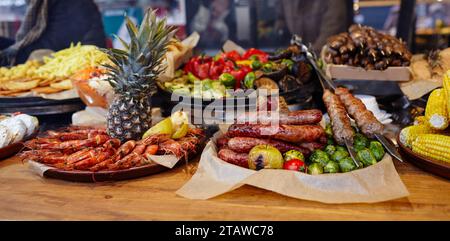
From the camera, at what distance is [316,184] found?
6.36ft

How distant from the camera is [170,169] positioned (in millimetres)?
2416

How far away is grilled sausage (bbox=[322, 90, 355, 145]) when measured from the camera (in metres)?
2.31

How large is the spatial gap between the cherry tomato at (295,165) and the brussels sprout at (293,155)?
0.11 feet

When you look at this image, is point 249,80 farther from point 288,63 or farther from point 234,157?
point 234,157

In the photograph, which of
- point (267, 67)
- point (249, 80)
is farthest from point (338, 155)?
point (267, 67)

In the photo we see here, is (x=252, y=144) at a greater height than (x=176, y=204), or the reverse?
(x=252, y=144)

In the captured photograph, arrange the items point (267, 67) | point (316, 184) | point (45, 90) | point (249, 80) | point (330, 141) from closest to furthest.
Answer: point (316, 184)
point (330, 141)
point (249, 80)
point (45, 90)
point (267, 67)

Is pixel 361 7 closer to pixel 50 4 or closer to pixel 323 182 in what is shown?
pixel 50 4

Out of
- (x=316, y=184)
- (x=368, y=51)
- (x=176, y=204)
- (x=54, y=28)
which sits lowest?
(x=176, y=204)

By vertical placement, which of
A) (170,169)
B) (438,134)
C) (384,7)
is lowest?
(170,169)

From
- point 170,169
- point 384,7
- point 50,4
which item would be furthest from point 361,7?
point 170,169

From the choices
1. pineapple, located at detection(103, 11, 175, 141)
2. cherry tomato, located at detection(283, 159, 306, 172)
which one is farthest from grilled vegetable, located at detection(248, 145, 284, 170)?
pineapple, located at detection(103, 11, 175, 141)

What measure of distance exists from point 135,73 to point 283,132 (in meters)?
0.98
